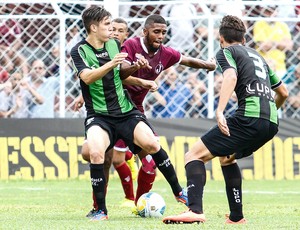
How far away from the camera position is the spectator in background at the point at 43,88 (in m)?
14.9

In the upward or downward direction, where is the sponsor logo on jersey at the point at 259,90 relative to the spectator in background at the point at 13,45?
downward

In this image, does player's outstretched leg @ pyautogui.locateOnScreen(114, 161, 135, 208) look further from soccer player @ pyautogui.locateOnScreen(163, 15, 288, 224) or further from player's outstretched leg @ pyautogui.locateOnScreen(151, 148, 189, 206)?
soccer player @ pyautogui.locateOnScreen(163, 15, 288, 224)

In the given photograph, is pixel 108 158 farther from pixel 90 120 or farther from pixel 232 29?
pixel 232 29

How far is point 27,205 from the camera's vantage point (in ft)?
35.3

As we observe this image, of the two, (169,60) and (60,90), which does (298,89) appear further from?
(169,60)

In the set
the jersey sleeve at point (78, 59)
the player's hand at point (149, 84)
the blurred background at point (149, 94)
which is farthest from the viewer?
the blurred background at point (149, 94)

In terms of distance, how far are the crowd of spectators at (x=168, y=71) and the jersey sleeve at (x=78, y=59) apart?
5.51m

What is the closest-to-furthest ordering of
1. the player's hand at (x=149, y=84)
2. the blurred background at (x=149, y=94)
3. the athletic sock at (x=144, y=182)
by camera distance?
the player's hand at (x=149, y=84) < the athletic sock at (x=144, y=182) < the blurred background at (x=149, y=94)

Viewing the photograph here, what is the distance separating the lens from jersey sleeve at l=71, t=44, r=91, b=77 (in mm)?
9195

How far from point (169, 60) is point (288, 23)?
5400mm

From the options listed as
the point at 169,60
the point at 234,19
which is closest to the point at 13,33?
the point at 169,60

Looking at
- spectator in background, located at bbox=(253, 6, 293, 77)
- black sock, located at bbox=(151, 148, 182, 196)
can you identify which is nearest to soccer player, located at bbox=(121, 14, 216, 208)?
black sock, located at bbox=(151, 148, 182, 196)

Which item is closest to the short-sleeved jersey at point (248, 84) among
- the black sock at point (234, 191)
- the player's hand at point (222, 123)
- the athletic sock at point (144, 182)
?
the player's hand at point (222, 123)

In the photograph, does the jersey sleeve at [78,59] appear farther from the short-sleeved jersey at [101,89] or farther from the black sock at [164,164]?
the black sock at [164,164]
